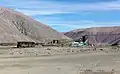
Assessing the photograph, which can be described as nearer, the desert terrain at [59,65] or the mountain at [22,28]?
the desert terrain at [59,65]

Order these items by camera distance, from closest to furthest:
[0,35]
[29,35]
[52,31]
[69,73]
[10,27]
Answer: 1. [69,73]
2. [0,35]
3. [10,27]
4. [29,35]
5. [52,31]

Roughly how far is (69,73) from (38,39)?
6069 inches

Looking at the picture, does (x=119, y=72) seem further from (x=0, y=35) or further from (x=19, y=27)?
(x=19, y=27)

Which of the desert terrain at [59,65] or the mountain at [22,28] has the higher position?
the mountain at [22,28]

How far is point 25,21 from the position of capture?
Answer: 180m

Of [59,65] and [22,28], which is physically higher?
[22,28]

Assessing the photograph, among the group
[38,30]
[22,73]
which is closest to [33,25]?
[38,30]

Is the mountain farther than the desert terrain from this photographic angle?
Yes

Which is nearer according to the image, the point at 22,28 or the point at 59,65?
the point at 59,65

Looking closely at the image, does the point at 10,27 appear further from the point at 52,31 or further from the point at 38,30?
the point at 52,31

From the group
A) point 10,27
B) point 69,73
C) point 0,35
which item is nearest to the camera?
point 69,73

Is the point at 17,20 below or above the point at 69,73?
above

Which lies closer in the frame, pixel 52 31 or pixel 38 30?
pixel 38 30

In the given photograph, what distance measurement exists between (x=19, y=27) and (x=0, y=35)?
3559cm
